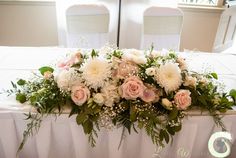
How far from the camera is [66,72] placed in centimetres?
89

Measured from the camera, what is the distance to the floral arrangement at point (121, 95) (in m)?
0.87

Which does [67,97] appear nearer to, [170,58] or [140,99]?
[140,99]

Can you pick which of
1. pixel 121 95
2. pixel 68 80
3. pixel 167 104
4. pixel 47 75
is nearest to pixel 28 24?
pixel 47 75

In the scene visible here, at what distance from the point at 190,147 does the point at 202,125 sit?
12cm

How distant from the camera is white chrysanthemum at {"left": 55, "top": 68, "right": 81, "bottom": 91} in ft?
2.88

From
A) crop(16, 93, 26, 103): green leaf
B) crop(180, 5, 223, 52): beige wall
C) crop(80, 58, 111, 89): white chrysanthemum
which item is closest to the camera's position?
crop(80, 58, 111, 89): white chrysanthemum

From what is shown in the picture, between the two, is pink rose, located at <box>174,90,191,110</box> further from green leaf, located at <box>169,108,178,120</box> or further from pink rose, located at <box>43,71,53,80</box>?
pink rose, located at <box>43,71,53,80</box>

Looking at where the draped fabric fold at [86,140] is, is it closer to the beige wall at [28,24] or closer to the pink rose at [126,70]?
the pink rose at [126,70]

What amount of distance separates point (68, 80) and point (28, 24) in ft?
6.89

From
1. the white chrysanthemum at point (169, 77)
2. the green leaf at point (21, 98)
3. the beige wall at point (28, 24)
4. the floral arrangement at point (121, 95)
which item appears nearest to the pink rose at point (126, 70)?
the floral arrangement at point (121, 95)

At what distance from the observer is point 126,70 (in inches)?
35.8

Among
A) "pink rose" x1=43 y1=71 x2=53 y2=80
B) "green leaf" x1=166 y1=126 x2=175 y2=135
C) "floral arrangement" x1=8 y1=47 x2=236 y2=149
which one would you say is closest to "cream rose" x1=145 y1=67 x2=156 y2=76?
"floral arrangement" x1=8 y1=47 x2=236 y2=149

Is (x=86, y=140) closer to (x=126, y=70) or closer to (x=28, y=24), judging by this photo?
(x=126, y=70)

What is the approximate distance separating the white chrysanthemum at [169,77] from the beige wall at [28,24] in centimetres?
209
